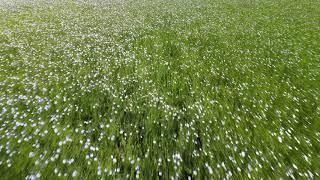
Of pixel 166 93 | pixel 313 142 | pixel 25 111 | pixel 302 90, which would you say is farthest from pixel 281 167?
pixel 25 111

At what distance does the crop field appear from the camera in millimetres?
4457

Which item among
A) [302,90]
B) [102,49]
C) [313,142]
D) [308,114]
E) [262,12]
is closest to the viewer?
[313,142]

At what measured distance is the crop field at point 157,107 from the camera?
4457 mm

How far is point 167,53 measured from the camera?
11.1 meters

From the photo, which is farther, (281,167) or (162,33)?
(162,33)

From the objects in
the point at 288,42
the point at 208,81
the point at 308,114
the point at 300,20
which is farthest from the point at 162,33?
the point at 300,20

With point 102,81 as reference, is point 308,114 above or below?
above

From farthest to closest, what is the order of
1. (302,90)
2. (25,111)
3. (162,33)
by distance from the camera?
(162,33) → (302,90) → (25,111)

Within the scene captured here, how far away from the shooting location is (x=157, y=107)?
6469mm

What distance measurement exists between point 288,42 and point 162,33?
10109 millimetres

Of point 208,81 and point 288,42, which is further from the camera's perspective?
point 288,42

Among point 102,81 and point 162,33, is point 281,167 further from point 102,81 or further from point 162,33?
point 162,33

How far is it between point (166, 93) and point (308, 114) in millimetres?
5591

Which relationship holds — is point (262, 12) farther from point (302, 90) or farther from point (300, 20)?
point (302, 90)
